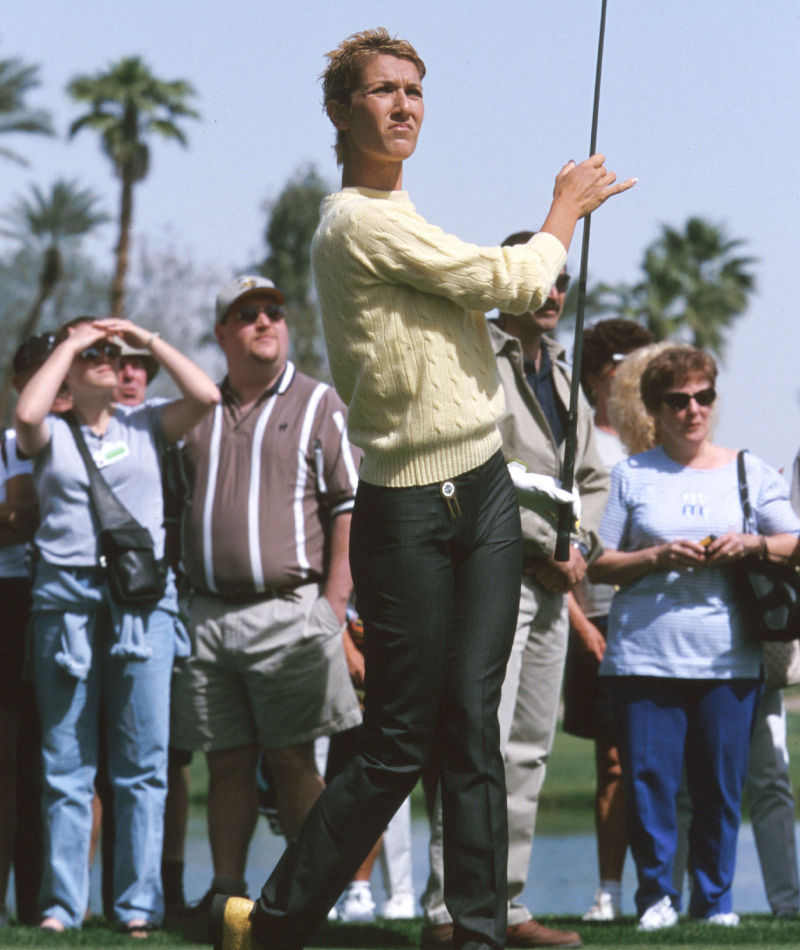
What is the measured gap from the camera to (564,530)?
381cm

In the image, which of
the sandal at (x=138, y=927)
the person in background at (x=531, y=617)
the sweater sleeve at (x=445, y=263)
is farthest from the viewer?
the sandal at (x=138, y=927)

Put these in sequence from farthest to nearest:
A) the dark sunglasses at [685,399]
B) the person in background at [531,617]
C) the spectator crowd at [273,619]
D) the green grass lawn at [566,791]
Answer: the green grass lawn at [566,791] → the dark sunglasses at [685,399] → the spectator crowd at [273,619] → the person in background at [531,617]

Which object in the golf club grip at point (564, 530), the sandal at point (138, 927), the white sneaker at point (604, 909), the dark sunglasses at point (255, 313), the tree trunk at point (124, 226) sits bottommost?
the white sneaker at point (604, 909)

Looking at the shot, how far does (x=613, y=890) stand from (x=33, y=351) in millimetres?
3304

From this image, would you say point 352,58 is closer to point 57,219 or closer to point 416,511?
point 416,511

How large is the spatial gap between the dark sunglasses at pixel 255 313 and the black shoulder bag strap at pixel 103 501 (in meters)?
0.81

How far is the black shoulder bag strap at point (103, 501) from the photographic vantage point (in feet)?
17.0

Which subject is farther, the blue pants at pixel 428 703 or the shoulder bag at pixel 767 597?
the shoulder bag at pixel 767 597

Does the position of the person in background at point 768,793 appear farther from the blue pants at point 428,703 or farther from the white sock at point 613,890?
the blue pants at point 428,703

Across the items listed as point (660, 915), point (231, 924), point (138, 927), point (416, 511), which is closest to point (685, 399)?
point (660, 915)

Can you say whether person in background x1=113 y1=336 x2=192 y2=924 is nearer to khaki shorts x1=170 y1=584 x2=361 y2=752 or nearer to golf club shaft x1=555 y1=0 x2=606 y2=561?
khaki shorts x1=170 y1=584 x2=361 y2=752

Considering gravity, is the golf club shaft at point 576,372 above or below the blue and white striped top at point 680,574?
above

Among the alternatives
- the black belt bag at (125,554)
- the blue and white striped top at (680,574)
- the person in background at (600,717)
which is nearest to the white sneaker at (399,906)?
the person in background at (600,717)

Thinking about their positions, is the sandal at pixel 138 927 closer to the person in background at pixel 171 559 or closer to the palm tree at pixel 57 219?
the person in background at pixel 171 559
